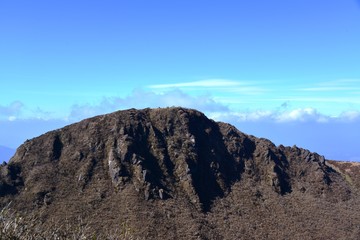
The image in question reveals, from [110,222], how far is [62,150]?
1681 cm

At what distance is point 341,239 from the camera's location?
50031 millimetres

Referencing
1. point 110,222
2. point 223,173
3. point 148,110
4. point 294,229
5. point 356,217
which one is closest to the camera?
point 110,222

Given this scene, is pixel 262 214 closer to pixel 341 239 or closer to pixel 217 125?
pixel 341 239

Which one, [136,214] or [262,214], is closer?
[136,214]

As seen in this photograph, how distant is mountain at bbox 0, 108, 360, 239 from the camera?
49344 millimetres

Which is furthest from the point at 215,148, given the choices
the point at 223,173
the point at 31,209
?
the point at 31,209

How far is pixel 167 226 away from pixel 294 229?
17.0m

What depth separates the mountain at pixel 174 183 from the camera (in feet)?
162

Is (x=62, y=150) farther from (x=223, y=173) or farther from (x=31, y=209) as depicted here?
(x=223, y=173)

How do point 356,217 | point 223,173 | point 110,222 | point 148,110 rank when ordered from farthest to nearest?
point 148,110
point 223,173
point 356,217
point 110,222

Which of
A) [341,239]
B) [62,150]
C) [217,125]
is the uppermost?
[217,125]

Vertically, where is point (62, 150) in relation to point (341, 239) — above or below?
above

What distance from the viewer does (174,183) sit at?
55406mm

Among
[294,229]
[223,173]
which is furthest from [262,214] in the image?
[223,173]
